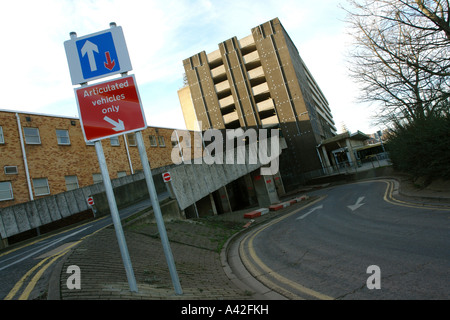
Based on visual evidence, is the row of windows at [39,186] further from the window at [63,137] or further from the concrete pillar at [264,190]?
the concrete pillar at [264,190]

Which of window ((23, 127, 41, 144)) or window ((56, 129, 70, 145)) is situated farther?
window ((56, 129, 70, 145))

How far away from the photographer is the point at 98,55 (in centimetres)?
435

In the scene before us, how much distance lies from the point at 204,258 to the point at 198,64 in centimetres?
4126

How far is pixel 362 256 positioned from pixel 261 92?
36.0 metres

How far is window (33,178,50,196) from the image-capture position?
65.0 ft

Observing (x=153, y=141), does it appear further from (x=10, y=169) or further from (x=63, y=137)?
(x=10, y=169)

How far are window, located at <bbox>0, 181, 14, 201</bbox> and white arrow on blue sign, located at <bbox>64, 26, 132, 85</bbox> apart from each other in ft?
62.0

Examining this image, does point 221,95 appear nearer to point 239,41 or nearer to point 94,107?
point 239,41

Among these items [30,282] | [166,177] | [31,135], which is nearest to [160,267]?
[30,282]

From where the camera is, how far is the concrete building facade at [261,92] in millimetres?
37062

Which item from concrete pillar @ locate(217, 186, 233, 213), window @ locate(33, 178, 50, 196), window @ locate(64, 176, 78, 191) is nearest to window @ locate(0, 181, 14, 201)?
window @ locate(33, 178, 50, 196)

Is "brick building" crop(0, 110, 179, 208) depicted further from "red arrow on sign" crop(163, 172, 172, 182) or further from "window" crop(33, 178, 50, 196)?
"red arrow on sign" crop(163, 172, 172, 182)

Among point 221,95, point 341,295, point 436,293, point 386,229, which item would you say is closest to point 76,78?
point 341,295

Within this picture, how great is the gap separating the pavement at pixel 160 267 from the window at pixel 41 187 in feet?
45.9
